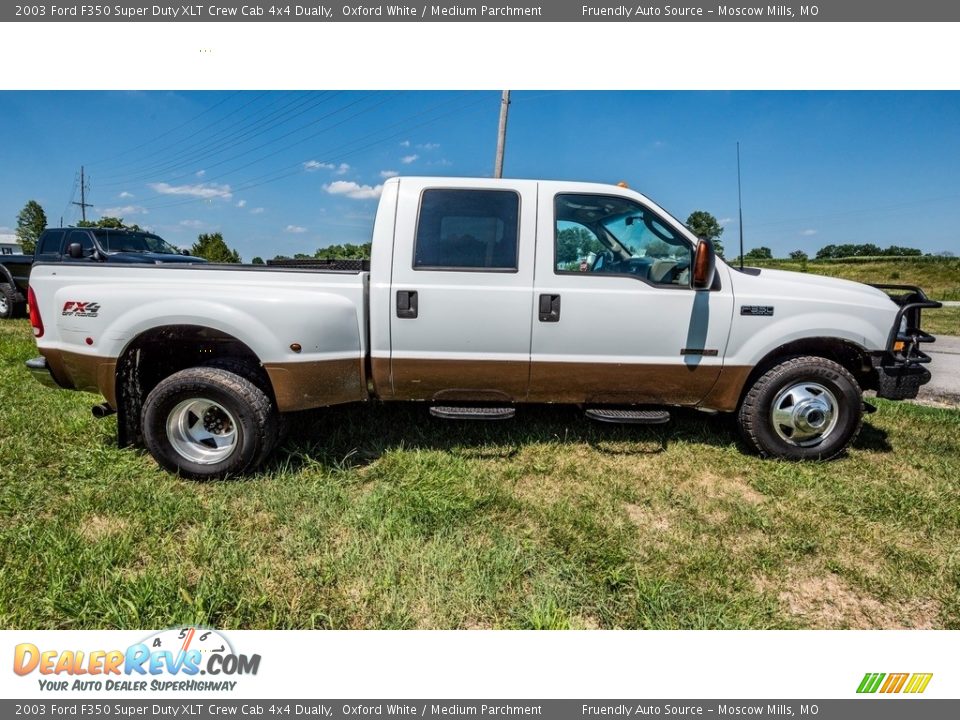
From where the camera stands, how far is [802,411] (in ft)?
11.0

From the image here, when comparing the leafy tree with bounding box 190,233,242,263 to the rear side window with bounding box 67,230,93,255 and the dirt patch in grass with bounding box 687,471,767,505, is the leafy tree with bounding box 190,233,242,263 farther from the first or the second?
the dirt patch in grass with bounding box 687,471,767,505

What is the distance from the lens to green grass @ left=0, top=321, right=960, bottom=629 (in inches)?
82.0

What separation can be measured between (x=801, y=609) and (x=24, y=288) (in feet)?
43.4

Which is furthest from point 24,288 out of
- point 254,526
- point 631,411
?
point 631,411

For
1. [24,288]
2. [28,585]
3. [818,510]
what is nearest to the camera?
[28,585]

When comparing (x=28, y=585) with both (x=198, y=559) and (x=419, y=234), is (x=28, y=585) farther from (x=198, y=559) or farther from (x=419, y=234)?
(x=419, y=234)

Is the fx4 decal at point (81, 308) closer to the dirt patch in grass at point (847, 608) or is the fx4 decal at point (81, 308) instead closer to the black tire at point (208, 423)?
the black tire at point (208, 423)

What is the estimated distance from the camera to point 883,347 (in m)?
3.31

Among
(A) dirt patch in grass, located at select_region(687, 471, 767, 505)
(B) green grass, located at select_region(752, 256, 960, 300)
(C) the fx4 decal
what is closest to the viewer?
(C) the fx4 decal

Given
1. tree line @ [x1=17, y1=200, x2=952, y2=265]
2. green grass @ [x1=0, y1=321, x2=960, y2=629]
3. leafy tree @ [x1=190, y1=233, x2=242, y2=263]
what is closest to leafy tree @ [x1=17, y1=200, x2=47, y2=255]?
tree line @ [x1=17, y1=200, x2=952, y2=265]

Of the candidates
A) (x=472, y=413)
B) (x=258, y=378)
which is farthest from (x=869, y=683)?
(x=258, y=378)

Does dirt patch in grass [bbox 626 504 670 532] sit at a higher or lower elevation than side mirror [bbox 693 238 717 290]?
lower

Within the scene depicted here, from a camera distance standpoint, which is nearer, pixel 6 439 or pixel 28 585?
pixel 28 585

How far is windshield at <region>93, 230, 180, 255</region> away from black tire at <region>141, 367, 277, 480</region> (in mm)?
Result: 8337
